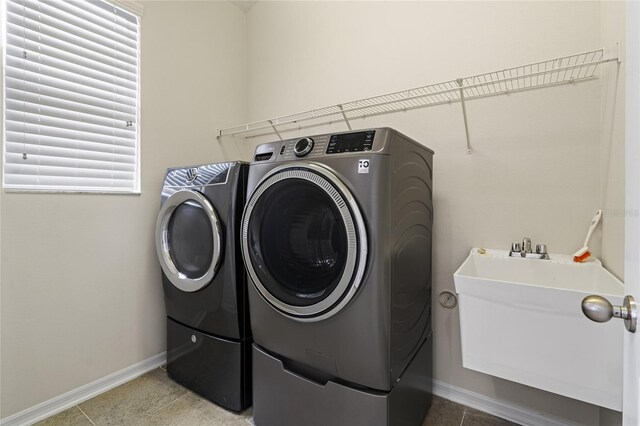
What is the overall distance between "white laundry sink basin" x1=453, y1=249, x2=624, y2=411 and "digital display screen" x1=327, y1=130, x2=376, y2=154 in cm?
62

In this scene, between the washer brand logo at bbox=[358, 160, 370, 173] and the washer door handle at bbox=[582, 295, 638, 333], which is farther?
the washer brand logo at bbox=[358, 160, 370, 173]

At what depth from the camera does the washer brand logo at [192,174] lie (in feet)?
5.18

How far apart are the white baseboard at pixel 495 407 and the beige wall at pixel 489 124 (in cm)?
3

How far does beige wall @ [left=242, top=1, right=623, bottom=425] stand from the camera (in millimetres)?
1281

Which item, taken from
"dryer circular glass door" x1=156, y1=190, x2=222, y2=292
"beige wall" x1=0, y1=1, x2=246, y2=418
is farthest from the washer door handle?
"beige wall" x1=0, y1=1, x2=246, y2=418

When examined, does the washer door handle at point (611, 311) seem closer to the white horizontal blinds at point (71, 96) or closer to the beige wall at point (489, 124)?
the beige wall at point (489, 124)

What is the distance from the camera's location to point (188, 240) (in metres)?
1.60

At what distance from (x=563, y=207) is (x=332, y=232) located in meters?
1.10

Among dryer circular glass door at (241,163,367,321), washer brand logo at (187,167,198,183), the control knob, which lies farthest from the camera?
washer brand logo at (187,167,198,183)

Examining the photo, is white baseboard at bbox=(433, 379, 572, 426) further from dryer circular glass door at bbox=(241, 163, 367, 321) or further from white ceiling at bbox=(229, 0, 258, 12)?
white ceiling at bbox=(229, 0, 258, 12)

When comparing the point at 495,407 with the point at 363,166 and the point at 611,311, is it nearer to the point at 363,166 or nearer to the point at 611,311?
the point at 611,311

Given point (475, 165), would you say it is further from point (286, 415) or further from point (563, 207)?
point (286, 415)

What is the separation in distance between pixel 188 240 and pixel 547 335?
1.65m

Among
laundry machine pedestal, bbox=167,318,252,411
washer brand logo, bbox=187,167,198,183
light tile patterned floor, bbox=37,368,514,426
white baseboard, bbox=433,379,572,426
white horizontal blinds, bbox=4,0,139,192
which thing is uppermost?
white horizontal blinds, bbox=4,0,139,192
